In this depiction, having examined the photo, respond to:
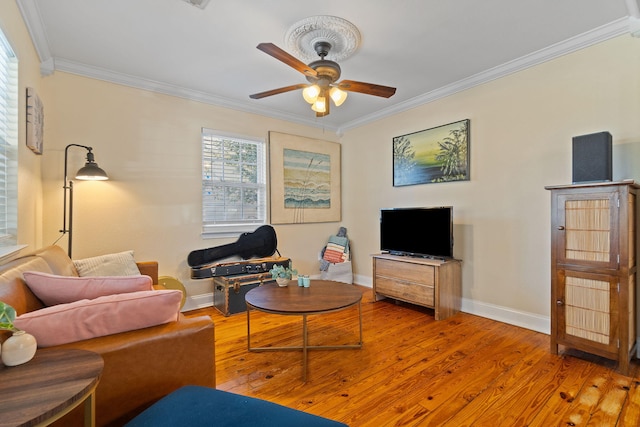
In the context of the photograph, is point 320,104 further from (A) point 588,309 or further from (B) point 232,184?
Result: (A) point 588,309

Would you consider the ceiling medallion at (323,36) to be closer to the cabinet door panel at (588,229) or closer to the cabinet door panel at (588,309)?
the cabinet door panel at (588,229)

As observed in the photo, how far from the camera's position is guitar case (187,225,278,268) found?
355 cm

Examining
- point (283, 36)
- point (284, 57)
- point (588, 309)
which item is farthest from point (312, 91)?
point (588, 309)

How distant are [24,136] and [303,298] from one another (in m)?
2.31

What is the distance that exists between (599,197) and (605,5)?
4.37 ft

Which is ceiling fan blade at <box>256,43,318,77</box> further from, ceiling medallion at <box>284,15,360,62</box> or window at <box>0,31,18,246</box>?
window at <box>0,31,18,246</box>

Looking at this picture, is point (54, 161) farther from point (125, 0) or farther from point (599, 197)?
point (599, 197)

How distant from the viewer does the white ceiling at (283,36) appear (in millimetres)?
2135

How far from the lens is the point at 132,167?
3209 millimetres

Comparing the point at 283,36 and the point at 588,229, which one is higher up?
the point at 283,36

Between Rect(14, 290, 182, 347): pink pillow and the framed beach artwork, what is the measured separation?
2.84 meters

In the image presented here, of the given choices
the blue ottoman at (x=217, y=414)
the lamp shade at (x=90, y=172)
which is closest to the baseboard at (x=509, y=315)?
the blue ottoman at (x=217, y=414)

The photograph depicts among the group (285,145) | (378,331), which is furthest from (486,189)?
(285,145)

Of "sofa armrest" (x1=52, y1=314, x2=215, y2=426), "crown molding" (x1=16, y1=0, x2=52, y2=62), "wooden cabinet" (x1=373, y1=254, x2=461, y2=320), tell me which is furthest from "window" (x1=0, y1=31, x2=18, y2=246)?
"wooden cabinet" (x1=373, y1=254, x2=461, y2=320)
